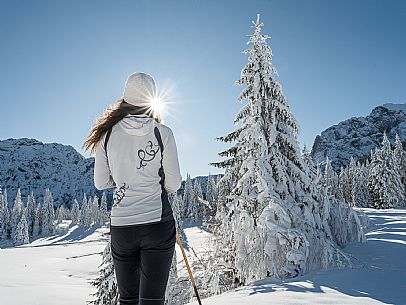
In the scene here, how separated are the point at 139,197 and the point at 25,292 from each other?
70.0 feet

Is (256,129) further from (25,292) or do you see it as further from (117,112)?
(25,292)

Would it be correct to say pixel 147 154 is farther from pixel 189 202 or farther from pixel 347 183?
pixel 189 202

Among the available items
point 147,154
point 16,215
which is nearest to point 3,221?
point 16,215

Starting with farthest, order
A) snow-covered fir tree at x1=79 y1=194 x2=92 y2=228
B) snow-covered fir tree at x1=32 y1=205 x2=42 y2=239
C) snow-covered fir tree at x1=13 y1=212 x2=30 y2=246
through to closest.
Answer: snow-covered fir tree at x1=79 y1=194 x2=92 y2=228, snow-covered fir tree at x1=32 y1=205 x2=42 y2=239, snow-covered fir tree at x1=13 y1=212 x2=30 y2=246

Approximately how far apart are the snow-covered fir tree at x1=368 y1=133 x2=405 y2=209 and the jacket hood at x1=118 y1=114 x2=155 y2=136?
4732 cm

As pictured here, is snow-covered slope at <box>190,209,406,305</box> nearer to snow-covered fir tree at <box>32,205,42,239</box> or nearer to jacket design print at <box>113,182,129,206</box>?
jacket design print at <box>113,182,129,206</box>

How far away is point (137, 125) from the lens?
2.75 m

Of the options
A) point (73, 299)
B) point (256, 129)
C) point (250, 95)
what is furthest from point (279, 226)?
point (73, 299)

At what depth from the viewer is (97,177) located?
117 inches

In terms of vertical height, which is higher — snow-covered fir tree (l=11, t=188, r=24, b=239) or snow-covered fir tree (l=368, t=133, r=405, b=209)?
snow-covered fir tree (l=368, t=133, r=405, b=209)

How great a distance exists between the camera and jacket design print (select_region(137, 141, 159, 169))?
8.83ft

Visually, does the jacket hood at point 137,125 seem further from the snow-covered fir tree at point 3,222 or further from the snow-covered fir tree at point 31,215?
the snow-covered fir tree at point 31,215

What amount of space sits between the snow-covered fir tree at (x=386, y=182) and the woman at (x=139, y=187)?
47.2 meters

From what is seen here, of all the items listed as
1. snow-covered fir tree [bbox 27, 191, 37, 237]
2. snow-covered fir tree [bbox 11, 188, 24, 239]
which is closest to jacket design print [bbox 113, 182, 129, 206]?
snow-covered fir tree [bbox 11, 188, 24, 239]
